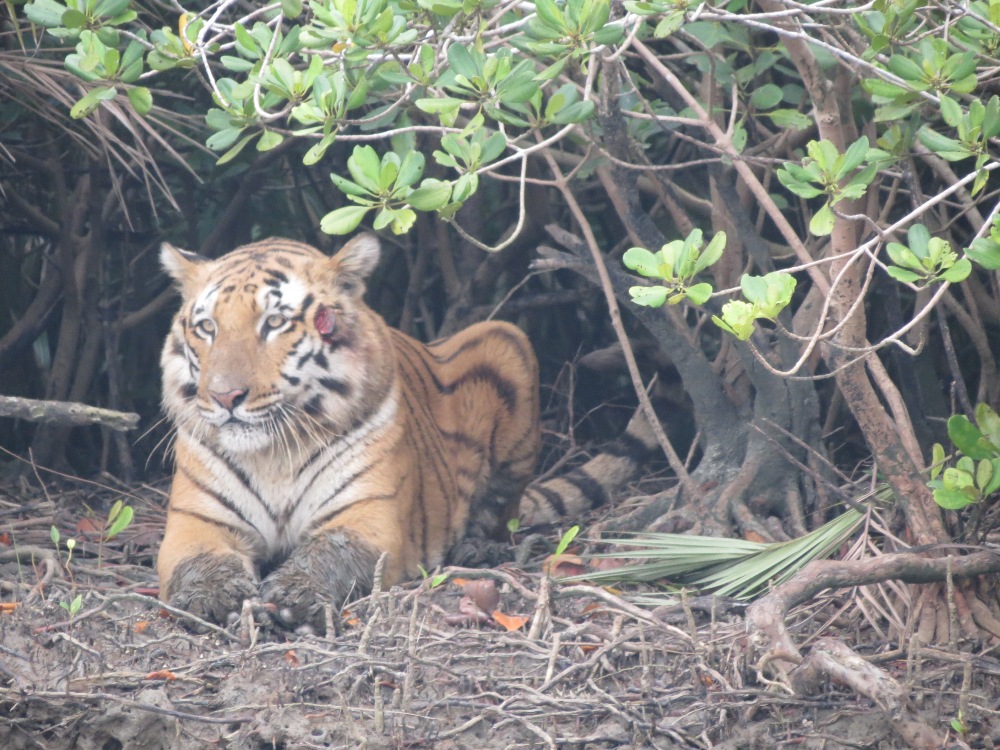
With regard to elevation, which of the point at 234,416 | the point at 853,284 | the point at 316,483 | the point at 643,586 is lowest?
the point at 643,586

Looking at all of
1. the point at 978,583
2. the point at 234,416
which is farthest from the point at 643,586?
the point at 234,416

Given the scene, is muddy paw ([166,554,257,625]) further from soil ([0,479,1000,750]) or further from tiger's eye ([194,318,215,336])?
tiger's eye ([194,318,215,336])

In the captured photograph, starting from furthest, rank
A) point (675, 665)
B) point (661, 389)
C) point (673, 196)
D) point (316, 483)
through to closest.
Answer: point (661, 389), point (673, 196), point (316, 483), point (675, 665)

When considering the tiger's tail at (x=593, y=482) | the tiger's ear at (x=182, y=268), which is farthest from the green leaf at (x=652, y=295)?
the tiger's tail at (x=593, y=482)

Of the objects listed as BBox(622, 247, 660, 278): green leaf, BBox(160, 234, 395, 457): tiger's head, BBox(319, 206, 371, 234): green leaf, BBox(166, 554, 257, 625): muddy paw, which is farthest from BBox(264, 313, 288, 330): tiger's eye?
BBox(622, 247, 660, 278): green leaf

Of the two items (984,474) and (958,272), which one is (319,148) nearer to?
(958,272)

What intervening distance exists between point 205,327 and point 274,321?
9.4 inches

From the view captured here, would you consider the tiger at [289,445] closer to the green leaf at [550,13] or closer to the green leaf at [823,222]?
the green leaf at [550,13]

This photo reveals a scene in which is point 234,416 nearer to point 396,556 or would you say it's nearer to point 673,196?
point 396,556

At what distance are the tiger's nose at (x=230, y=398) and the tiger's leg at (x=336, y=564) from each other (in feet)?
1.64

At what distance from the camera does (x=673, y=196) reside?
14.6 feet

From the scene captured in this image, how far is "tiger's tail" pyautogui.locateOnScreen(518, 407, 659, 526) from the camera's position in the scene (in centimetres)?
493

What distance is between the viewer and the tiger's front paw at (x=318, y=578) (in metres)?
3.37

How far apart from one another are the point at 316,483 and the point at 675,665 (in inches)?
58.4
